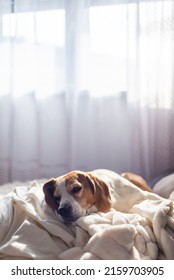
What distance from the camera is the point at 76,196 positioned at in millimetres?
945

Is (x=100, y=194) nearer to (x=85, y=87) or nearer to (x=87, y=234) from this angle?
(x=87, y=234)

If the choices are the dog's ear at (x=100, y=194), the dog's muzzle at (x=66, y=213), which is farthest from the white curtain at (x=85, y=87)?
the dog's muzzle at (x=66, y=213)

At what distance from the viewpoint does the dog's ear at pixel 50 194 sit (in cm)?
95

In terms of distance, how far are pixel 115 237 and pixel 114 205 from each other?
0.81 feet

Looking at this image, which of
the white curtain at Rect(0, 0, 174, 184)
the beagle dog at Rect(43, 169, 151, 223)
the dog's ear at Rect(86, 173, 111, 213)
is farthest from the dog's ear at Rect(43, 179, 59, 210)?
the white curtain at Rect(0, 0, 174, 184)

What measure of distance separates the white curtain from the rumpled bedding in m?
1.07

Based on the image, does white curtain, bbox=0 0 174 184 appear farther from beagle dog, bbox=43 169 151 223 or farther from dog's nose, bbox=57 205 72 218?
dog's nose, bbox=57 205 72 218

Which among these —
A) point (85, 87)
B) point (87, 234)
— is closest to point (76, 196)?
Result: point (87, 234)

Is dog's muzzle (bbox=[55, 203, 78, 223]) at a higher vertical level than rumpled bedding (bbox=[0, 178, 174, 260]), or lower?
higher

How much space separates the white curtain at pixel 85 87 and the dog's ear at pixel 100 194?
1006mm

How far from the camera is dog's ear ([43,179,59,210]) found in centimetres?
95

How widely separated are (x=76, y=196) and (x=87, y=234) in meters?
0.12
